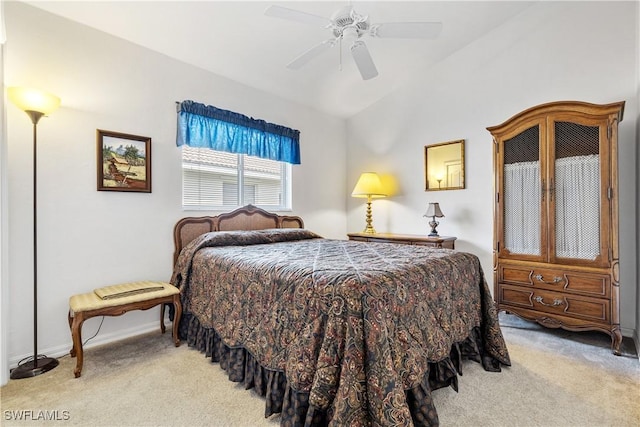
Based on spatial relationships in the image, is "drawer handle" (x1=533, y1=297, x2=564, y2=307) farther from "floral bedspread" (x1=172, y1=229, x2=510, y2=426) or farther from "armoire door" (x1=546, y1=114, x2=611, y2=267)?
"floral bedspread" (x1=172, y1=229, x2=510, y2=426)

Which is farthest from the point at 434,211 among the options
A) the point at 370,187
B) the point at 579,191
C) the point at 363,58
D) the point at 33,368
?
the point at 33,368

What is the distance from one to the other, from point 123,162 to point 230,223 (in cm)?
122

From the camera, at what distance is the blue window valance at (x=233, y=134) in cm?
317

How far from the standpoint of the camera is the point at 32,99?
209 cm

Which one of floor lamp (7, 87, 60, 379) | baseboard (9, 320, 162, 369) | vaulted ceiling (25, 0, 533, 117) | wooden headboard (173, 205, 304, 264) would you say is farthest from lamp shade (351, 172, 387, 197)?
floor lamp (7, 87, 60, 379)

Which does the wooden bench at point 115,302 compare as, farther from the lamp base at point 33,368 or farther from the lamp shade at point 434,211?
the lamp shade at point 434,211

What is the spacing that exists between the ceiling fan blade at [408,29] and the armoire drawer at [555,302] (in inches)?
95.8

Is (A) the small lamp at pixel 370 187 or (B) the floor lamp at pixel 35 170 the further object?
(A) the small lamp at pixel 370 187

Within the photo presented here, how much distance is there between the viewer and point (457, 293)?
2.10m

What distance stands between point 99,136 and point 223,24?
1.49m

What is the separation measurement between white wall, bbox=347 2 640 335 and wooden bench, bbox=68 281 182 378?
10.3 feet

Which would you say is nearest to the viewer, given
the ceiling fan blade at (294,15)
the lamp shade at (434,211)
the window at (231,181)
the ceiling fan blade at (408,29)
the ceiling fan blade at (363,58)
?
the ceiling fan blade at (294,15)

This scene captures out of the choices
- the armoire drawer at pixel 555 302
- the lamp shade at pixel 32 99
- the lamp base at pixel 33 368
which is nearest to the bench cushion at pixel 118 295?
the lamp base at pixel 33 368

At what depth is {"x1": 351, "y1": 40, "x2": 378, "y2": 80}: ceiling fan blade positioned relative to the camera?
2.27 metres
